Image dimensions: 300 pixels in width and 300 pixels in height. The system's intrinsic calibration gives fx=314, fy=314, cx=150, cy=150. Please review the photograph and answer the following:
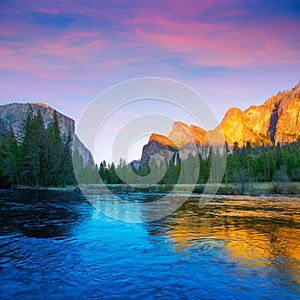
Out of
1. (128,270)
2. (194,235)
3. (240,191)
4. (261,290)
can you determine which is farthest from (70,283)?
(240,191)

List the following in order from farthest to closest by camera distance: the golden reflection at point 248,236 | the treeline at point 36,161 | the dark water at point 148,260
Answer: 1. the treeline at point 36,161
2. the golden reflection at point 248,236
3. the dark water at point 148,260

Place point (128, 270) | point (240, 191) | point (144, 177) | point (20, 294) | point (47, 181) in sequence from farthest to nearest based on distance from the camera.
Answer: point (144, 177)
point (47, 181)
point (240, 191)
point (128, 270)
point (20, 294)

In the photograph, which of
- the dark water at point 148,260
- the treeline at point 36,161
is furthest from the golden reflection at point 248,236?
the treeline at point 36,161

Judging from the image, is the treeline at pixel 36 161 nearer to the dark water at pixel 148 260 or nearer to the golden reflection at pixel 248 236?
the dark water at pixel 148 260

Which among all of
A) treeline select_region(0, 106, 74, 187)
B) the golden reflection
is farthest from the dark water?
treeline select_region(0, 106, 74, 187)

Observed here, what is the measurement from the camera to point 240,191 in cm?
7150

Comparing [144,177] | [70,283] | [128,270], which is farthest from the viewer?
[144,177]

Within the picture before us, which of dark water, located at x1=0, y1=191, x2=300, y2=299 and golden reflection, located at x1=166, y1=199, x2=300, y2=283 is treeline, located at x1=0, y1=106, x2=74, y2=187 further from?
golden reflection, located at x1=166, y1=199, x2=300, y2=283

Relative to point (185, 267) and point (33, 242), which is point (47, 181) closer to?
point (33, 242)

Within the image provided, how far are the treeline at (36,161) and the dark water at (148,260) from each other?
6571cm

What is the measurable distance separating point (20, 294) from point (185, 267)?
682cm

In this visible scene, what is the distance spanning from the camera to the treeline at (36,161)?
8731 centimetres

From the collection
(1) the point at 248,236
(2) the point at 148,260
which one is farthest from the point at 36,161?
(2) the point at 148,260

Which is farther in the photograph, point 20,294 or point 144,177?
point 144,177
